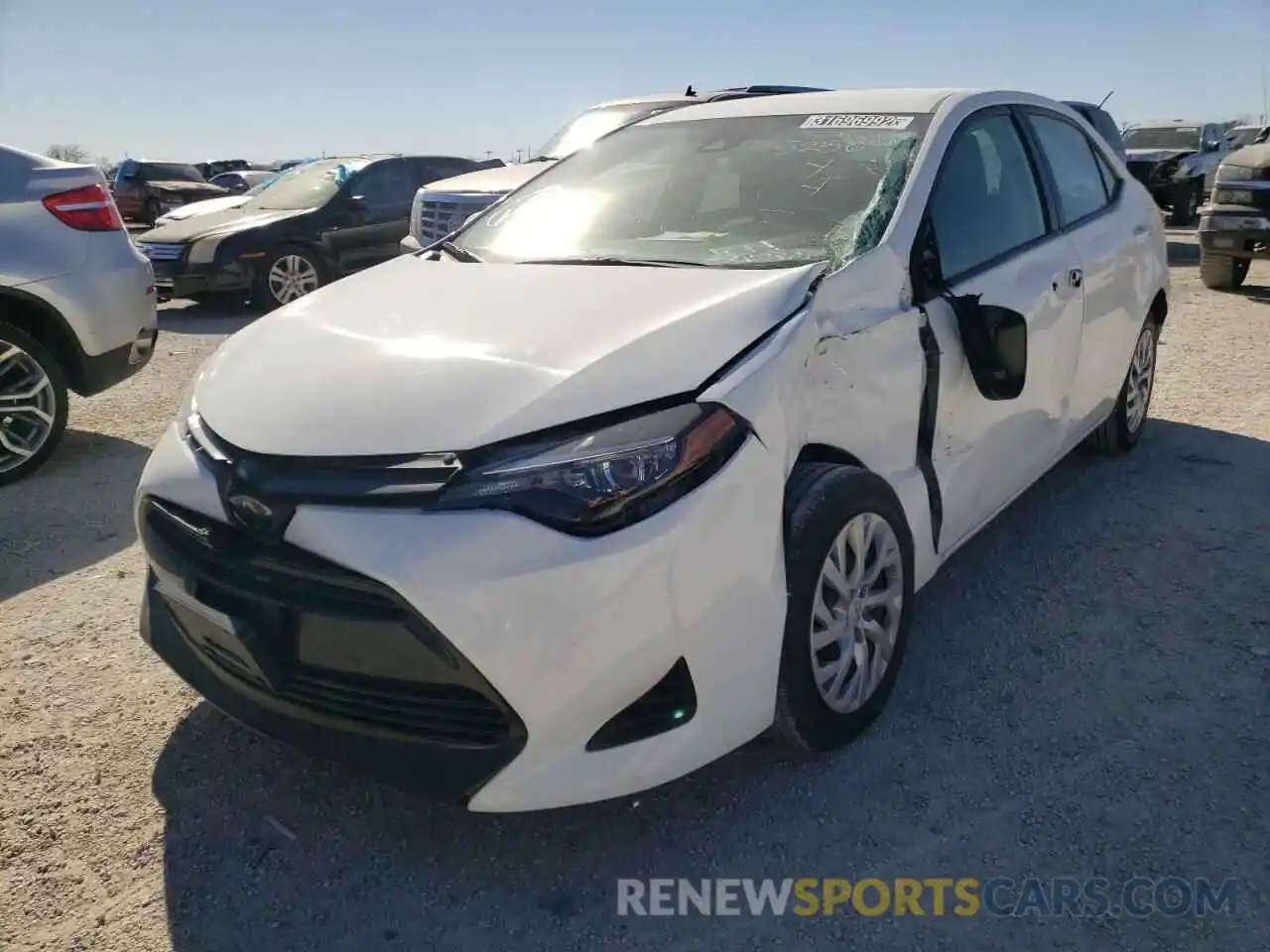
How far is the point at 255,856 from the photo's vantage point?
7.91ft

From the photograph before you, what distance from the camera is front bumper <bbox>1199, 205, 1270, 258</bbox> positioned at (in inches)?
360

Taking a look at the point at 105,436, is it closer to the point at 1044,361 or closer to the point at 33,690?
the point at 33,690

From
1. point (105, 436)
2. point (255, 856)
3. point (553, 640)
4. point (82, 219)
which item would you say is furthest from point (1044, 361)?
point (105, 436)

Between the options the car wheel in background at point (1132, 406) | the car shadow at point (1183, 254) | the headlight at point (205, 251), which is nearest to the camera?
the car wheel in background at point (1132, 406)

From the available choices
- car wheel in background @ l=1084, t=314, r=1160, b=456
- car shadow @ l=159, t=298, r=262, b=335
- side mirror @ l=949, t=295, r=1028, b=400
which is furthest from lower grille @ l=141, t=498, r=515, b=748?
car shadow @ l=159, t=298, r=262, b=335

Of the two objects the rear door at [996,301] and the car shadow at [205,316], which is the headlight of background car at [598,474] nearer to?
the rear door at [996,301]

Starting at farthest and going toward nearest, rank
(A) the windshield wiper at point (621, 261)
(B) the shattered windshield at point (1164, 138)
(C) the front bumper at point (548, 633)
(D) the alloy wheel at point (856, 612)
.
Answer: (B) the shattered windshield at point (1164, 138)
(A) the windshield wiper at point (621, 261)
(D) the alloy wheel at point (856, 612)
(C) the front bumper at point (548, 633)

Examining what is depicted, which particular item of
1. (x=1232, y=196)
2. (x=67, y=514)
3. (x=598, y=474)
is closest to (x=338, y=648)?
(x=598, y=474)

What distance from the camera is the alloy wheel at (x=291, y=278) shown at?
33.4ft

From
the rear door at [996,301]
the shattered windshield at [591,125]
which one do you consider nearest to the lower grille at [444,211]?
the shattered windshield at [591,125]

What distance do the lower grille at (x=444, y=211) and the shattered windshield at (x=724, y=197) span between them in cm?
482

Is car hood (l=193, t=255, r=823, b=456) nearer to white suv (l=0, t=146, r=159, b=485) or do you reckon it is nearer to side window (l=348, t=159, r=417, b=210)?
white suv (l=0, t=146, r=159, b=485)

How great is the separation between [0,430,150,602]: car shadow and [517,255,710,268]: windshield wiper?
7.34 ft

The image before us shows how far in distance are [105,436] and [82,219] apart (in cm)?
124
